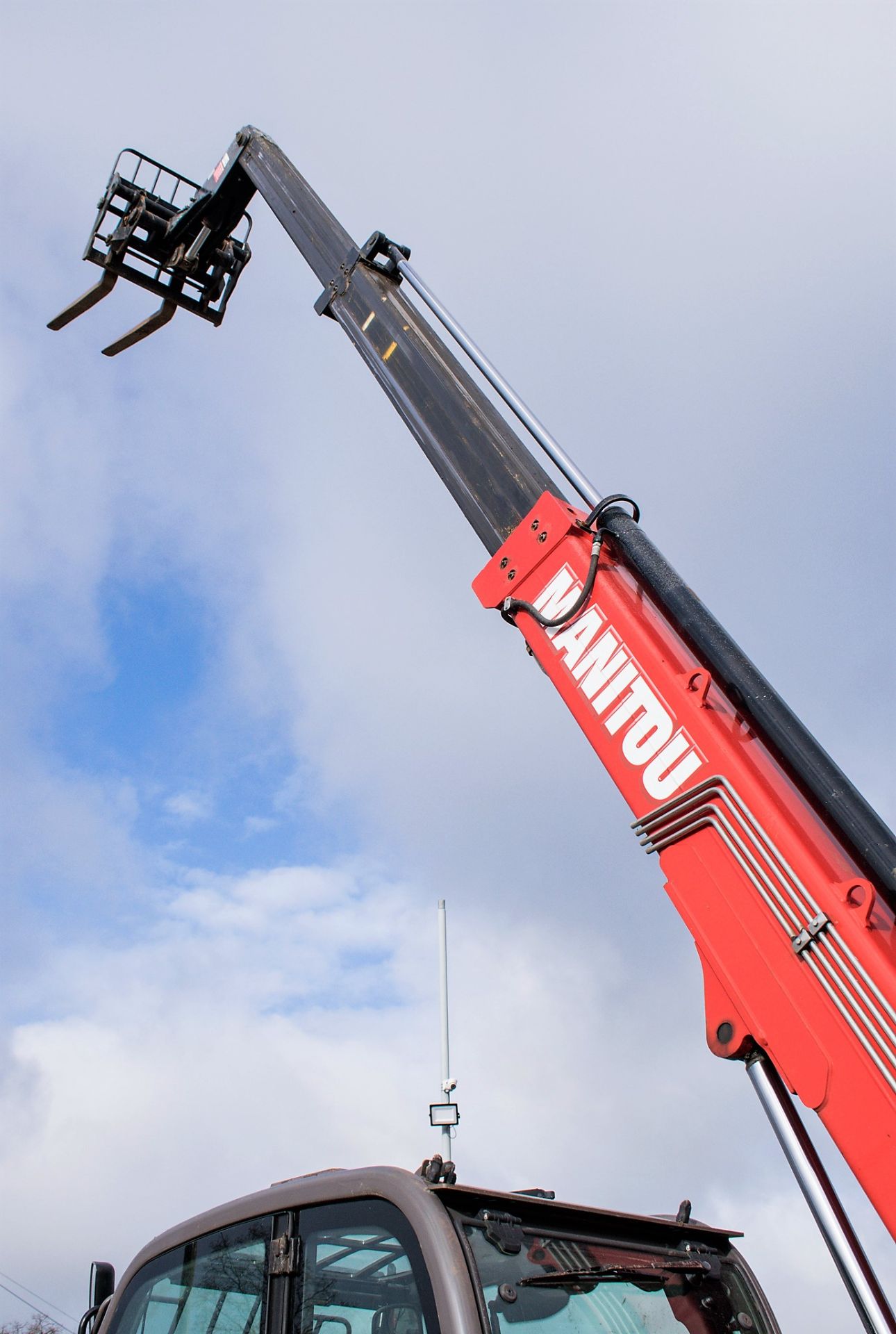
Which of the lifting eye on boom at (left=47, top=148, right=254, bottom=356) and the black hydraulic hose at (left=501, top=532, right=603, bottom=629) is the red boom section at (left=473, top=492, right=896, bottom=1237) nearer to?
the black hydraulic hose at (left=501, top=532, right=603, bottom=629)

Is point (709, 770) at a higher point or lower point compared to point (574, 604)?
lower

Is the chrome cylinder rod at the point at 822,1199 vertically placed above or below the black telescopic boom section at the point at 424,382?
below

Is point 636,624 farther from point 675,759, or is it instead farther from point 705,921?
point 705,921

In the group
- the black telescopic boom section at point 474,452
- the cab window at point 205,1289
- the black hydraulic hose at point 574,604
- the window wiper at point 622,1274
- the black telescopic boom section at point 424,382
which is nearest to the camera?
the black telescopic boom section at point 474,452

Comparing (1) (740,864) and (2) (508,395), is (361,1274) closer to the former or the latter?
(1) (740,864)

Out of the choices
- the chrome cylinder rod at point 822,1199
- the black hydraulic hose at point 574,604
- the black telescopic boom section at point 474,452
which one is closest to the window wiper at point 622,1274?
the chrome cylinder rod at point 822,1199

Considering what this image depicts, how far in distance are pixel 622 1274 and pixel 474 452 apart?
8.56 ft

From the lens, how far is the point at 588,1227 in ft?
9.18

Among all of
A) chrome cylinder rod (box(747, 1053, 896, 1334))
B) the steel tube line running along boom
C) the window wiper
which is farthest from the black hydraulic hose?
the window wiper

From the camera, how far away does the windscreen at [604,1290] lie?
246cm

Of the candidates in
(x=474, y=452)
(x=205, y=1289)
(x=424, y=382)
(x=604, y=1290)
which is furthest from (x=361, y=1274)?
(x=424, y=382)

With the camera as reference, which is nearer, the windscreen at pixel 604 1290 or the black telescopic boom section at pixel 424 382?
the windscreen at pixel 604 1290

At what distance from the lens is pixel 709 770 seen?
99.3 inches

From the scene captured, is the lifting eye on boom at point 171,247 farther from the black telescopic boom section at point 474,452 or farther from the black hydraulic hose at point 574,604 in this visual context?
the black hydraulic hose at point 574,604
